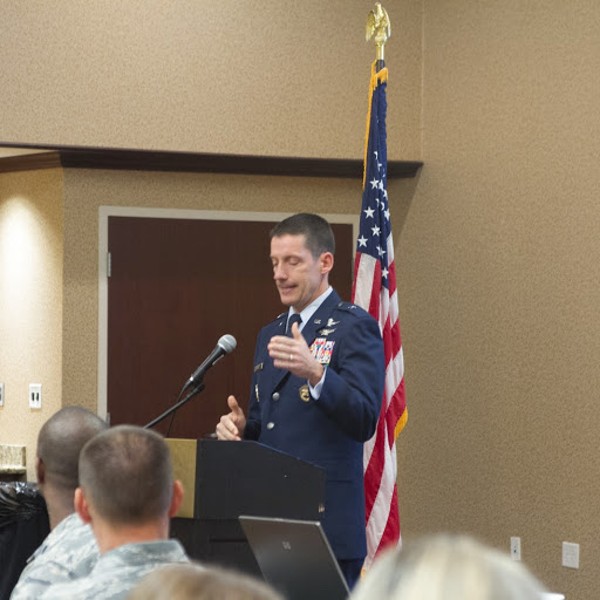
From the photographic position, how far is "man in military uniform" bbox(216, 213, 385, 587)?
10.8ft

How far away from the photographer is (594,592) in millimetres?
5051

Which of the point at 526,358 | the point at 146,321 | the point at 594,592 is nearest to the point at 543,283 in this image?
the point at 526,358

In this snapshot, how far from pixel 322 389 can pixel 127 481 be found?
1277 mm

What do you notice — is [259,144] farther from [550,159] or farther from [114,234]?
[550,159]

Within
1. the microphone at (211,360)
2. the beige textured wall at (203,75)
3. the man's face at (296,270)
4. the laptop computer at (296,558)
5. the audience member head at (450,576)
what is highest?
the beige textured wall at (203,75)

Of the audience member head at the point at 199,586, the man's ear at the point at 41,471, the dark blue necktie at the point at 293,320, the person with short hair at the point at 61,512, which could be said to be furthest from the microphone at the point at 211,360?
the audience member head at the point at 199,586

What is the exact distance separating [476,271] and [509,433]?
77cm

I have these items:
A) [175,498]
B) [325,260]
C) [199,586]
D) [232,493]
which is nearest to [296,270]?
[325,260]

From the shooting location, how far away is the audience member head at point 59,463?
2.56 m

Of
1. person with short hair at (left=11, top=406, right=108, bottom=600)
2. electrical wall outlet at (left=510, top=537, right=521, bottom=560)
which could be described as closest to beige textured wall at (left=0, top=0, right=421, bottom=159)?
electrical wall outlet at (left=510, top=537, right=521, bottom=560)

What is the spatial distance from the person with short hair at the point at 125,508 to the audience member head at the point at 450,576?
916 millimetres

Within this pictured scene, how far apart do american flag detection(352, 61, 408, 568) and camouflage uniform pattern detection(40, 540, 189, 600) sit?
2.72m

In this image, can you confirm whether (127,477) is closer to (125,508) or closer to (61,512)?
(125,508)

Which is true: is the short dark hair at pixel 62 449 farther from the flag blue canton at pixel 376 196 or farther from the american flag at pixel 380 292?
the flag blue canton at pixel 376 196
